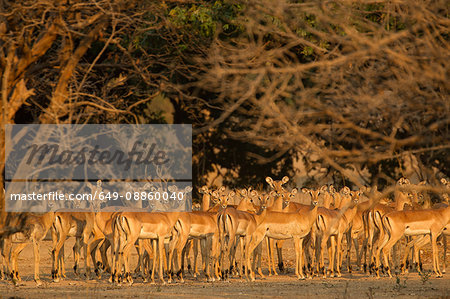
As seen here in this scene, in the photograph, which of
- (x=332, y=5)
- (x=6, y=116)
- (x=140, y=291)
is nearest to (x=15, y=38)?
(x=6, y=116)

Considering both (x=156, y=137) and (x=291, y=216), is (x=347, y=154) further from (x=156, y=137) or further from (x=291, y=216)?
(x=156, y=137)

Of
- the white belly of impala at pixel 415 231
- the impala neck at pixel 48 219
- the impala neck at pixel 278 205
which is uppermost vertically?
the impala neck at pixel 278 205

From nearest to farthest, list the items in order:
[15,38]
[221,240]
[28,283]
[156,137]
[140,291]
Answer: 1. [15,38]
2. [140,291]
3. [28,283]
4. [221,240]
5. [156,137]

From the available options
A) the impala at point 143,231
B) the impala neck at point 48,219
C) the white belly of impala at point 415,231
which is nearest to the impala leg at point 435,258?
the white belly of impala at point 415,231

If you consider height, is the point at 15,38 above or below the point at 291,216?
above

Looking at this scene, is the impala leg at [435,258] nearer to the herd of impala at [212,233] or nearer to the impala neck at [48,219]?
the herd of impala at [212,233]

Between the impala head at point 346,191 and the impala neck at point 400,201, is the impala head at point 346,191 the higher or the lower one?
the higher one

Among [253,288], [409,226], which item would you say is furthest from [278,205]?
[253,288]

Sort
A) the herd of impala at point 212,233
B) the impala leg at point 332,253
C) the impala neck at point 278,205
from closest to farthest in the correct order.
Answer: the herd of impala at point 212,233 → the impala leg at point 332,253 → the impala neck at point 278,205

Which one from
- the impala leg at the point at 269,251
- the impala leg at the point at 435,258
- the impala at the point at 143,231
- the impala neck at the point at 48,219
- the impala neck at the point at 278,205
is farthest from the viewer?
the impala neck at the point at 278,205

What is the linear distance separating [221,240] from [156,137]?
27.6 ft

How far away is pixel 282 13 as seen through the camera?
8086mm

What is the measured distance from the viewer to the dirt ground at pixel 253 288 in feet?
45.3

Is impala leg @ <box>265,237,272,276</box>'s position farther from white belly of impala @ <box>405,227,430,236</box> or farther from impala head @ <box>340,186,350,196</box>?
white belly of impala @ <box>405,227,430,236</box>
